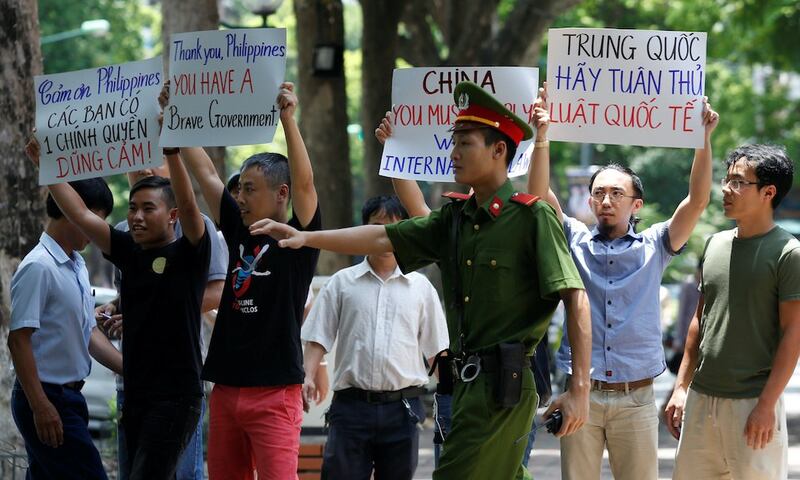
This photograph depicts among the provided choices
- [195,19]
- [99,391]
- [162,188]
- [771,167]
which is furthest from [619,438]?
[99,391]

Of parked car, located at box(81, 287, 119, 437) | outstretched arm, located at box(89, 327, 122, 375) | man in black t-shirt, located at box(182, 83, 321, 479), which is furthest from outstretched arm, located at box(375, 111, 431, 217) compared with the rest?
parked car, located at box(81, 287, 119, 437)

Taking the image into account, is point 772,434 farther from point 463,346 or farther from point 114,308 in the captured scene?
point 114,308

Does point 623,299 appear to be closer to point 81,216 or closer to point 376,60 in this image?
point 81,216

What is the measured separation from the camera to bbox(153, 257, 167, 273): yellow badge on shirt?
613cm

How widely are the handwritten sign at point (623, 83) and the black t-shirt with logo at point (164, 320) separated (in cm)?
191

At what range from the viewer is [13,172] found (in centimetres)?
809

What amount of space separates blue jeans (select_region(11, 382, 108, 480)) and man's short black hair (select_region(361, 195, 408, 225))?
1781mm

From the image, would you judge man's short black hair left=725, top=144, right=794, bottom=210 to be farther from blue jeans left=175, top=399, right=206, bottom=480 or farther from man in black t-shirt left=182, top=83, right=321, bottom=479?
blue jeans left=175, top=399, right=206, bottom=480

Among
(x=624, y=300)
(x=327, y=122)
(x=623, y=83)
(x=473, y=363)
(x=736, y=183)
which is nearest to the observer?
(x=473, y=363)

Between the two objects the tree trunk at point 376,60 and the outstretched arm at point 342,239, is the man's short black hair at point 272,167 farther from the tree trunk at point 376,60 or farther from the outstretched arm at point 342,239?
the tree trunk at point 376,60

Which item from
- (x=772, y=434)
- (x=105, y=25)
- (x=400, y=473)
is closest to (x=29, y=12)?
(x=400, y=473)

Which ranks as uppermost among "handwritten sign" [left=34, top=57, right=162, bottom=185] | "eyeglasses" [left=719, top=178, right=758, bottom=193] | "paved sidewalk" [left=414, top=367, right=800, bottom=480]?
"handwritten sign" [left=34, top=57, right=162, bottom=185]

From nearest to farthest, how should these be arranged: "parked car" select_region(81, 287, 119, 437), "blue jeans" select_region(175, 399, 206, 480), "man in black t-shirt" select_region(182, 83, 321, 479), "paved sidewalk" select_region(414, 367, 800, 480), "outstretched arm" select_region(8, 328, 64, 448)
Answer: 1. "man in black t-shirt" select_region(182, 83, 321, 479)
2. "outstretched arm" select_region(8, 328, 64, 448)
3. "blue jeans" select_region(175, 399, 206, 480)
4. "paved sidewalk" select_region(414, 367, 800, 480)
5. "parked car" select_region(81, 287, 119, 437)

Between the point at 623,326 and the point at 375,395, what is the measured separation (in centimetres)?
134
